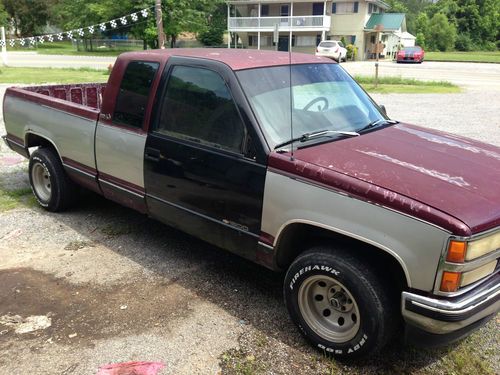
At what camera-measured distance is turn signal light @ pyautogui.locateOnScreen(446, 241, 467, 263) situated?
8.12 feet

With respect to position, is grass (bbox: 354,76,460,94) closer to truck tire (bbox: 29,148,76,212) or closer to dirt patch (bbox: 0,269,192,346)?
truck tire (bbox: 29,148,76,212)

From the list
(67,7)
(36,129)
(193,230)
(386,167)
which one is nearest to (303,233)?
(386,167)

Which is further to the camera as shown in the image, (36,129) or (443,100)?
(443,100)

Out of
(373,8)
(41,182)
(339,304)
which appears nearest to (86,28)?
(41,182)

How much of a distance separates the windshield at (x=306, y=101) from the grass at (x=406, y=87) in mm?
14517

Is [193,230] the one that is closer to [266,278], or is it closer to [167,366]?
[266,278]

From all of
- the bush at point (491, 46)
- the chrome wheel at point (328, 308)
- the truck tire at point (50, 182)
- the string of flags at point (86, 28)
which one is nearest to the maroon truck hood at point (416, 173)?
the chrome wheel at point (328, 308)

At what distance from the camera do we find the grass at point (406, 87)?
18281 mm

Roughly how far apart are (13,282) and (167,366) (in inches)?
70.6

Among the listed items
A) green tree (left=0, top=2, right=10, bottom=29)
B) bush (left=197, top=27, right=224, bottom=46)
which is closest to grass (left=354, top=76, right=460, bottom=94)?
bush (left=197, top=27, right=224, bottom=46)

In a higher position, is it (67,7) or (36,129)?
(67,7)

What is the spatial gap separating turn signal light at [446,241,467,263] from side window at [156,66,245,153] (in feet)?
5.12

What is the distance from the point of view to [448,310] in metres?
2.54

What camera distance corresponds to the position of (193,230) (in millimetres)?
3879
